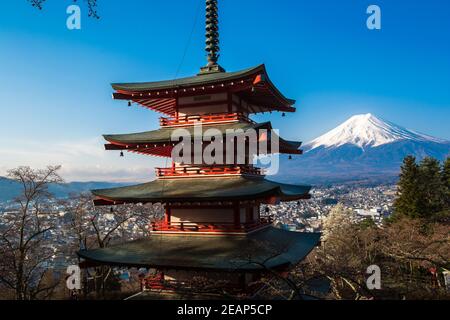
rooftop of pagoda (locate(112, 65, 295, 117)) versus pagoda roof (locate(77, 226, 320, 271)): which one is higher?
rooftop of pagoda (locate(112, 65, 295, 117))

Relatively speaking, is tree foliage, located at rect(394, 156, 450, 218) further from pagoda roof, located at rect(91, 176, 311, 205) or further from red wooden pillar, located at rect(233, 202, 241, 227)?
red wooden pillar, located at rect(233, 202, 241, 227)

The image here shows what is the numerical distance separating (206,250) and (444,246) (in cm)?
2203

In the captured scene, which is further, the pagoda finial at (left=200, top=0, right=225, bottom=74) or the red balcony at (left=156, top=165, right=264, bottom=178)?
the pagoda finial at (left=200, top=0, right=225, bottom=74)

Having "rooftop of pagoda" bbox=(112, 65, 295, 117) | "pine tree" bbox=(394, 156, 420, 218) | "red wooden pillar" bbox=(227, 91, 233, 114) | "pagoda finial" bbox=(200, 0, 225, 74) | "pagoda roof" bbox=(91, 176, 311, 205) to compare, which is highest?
"pagoda finial" bbox=(200, 0, 225, 74)

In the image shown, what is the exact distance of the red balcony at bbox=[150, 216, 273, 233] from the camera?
14359 millimetres

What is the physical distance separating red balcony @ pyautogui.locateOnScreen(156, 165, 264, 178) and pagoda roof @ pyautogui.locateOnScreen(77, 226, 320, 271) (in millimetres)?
2759

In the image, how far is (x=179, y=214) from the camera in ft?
51.2

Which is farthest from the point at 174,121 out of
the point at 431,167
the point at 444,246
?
the point at 431,167

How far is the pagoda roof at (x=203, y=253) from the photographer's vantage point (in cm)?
1224

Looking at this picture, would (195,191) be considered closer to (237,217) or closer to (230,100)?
(237,217)

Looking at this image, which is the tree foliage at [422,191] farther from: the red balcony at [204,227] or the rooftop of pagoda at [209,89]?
the red balcony at [204,227]

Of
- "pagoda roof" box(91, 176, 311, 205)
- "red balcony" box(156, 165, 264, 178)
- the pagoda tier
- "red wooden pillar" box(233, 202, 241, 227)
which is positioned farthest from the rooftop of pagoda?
"red wooden pillar" box(233, 202, 241, 227)

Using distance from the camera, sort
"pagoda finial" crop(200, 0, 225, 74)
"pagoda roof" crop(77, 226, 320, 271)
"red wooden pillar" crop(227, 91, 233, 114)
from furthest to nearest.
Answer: "pagoda finial" crop(200, 0, 225, 74)
"red wooden pillar" crop(227, 91, 233, 114)
"pagoda roof" crop(77, 226, 320, 271)

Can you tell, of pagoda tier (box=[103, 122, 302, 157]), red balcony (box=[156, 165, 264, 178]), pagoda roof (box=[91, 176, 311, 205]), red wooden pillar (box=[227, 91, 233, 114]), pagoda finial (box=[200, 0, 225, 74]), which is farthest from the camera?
pagoda finial (box=[200, 0, 225, 74])
